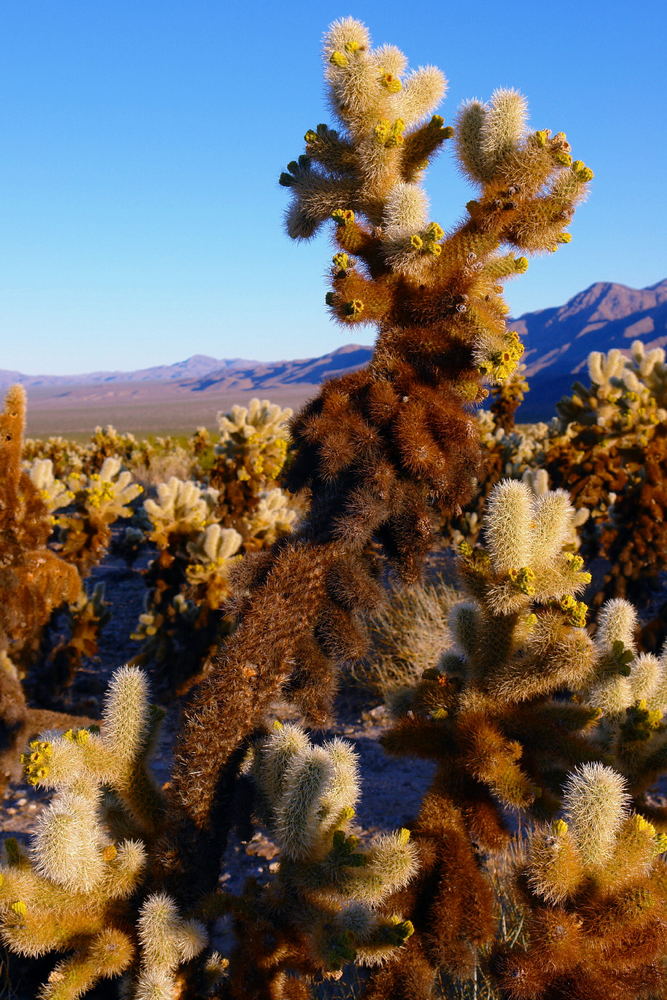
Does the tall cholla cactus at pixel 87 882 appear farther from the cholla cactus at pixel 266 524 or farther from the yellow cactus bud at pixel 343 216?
the cholla cactus at pixel 266 524

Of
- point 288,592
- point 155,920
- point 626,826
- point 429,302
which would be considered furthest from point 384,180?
point 155,920

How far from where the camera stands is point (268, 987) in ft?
7.64

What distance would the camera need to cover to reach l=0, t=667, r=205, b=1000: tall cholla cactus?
220 cm

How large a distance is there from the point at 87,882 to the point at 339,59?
115 inches

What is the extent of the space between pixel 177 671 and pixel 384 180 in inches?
182

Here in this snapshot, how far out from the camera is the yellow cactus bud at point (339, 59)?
2578 mm

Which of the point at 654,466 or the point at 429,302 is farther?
the point at 654,466

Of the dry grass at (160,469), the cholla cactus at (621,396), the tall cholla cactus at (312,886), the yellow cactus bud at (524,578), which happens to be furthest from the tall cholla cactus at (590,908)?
the dry grass at (160,469)

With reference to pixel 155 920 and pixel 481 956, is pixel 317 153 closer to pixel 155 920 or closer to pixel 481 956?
pixel 155 920

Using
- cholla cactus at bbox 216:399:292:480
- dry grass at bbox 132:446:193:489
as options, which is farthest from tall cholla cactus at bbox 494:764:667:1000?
dry grass at bbox 132:446:193:489

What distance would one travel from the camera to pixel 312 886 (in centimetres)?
230

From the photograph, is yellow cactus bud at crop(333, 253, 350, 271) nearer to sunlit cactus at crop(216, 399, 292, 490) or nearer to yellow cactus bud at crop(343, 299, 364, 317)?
yellow cactus bud at crop(343, 299, 364, 317)

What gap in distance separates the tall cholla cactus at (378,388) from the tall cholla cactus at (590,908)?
2.91 ft

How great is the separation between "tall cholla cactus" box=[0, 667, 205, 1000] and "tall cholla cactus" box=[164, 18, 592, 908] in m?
0.21
